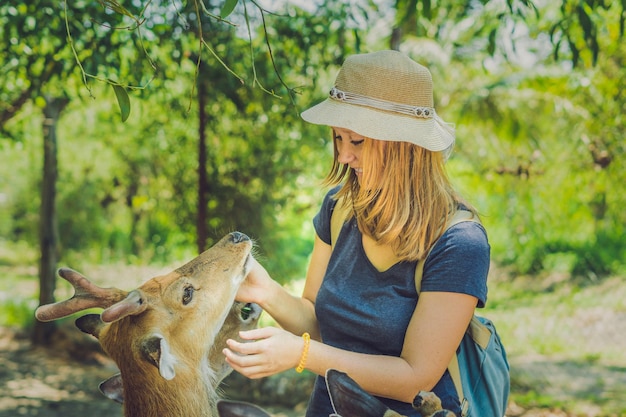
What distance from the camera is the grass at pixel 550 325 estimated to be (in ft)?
23.6

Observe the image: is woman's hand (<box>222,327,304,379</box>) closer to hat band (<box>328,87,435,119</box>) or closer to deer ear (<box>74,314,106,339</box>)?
hat band (<box>328,87,435,119</box>)

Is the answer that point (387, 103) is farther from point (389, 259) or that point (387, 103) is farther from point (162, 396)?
point (162, 396)

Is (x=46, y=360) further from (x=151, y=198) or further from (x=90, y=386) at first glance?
(x=151, y=198)

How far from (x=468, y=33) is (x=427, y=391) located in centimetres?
923

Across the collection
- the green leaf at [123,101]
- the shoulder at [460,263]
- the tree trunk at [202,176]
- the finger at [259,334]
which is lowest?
the tree trunk at [202,176]

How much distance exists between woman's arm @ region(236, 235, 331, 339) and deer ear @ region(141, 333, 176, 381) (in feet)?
1.20

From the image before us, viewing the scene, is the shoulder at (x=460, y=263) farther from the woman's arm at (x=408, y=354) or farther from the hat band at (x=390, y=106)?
the hat band at (x=390, y=106)

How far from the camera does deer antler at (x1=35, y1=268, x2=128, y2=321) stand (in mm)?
2350

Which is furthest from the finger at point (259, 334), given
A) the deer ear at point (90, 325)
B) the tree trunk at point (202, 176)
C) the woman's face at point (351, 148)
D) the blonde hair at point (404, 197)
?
the tree trunk at point (202, 176)

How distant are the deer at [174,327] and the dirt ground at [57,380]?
4.09 m

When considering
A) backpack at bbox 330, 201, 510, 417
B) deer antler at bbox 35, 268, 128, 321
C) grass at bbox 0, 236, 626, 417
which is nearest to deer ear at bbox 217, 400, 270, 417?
deer antler at bbox 35, 268, 128, 321

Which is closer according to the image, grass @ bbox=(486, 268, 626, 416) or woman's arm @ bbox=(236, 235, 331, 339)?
woman's arm @ bbox=(236, 235, 331, 339)

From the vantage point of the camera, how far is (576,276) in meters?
12.9

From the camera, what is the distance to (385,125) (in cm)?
217
